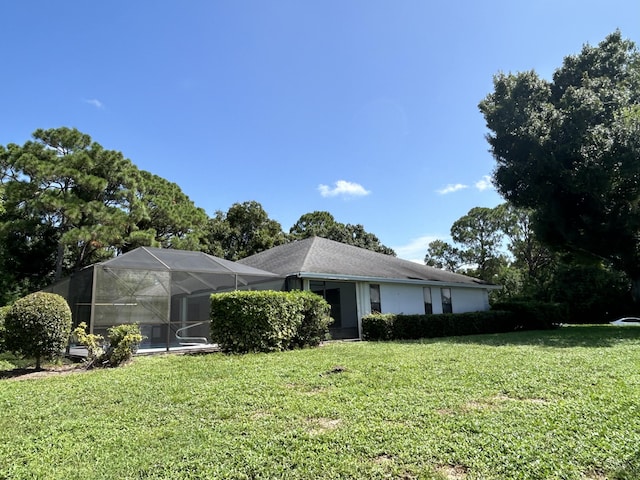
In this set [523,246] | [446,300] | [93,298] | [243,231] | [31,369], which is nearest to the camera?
[31,369]

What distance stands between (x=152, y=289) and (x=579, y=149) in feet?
58.7

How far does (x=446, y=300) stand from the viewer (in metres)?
19.1

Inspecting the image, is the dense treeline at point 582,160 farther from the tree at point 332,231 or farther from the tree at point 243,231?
the tree at point 332,231

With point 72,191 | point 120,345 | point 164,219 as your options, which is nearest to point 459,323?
point 120,345

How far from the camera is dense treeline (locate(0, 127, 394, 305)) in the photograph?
730 inches

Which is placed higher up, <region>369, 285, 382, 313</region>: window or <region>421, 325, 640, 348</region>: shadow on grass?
<region>369, 285, 382, 313</region>: window

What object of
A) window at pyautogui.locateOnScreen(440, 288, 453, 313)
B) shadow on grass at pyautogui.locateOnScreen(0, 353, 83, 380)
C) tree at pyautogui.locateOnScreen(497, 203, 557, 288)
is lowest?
shadow on grass at pyautogui.locateOnScreen(0, 353, 83, 380)

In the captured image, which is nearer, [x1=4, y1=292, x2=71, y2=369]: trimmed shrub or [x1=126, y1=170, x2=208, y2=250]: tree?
[x1=4, y1=292, x2=71, y2=369]: trimmed shrub

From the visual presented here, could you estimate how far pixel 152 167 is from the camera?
84.3 feet

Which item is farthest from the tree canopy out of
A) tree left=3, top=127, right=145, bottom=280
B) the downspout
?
the downspout

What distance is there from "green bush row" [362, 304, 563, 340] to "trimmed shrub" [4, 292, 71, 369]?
9148 millimetres

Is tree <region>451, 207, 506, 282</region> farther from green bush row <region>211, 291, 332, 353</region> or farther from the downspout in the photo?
the downspout

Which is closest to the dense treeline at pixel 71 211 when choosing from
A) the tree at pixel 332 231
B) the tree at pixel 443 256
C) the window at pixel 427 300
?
the window at pixel 427 300

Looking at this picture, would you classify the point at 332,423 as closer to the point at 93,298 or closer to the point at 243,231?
the point at 93,298
